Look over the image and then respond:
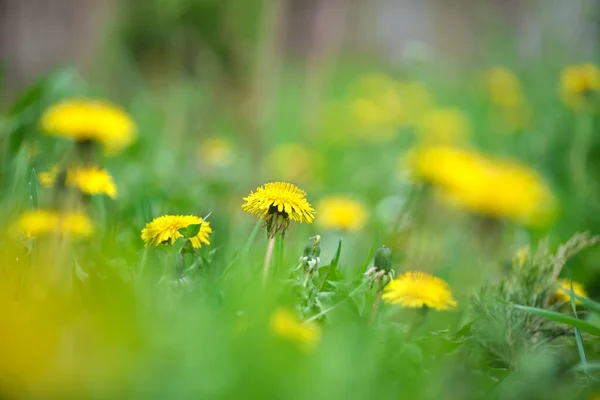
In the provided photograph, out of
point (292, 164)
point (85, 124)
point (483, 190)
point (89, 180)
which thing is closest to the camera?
point (483, 190)

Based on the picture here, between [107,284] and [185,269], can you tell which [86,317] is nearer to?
[107,284]

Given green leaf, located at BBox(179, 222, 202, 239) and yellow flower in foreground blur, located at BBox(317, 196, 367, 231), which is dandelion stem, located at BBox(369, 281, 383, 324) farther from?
yellow flower in foreground blur, located at BBox(317, 196, 367, 231)

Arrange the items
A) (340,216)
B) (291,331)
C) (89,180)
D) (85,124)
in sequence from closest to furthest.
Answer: (291,331)
(89,180)
(85,124)
(340,216)

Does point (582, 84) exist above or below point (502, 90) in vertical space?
below

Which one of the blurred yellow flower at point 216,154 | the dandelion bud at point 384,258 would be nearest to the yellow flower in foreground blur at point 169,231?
the dandelion bud at point 384,258

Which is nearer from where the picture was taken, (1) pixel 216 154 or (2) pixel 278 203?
(2) pixel 278 203

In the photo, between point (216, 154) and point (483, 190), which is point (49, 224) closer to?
point (483, 190)

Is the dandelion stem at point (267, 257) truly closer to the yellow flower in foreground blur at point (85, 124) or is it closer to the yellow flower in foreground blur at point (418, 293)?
the yellow flower in foreground blur at point (418, 293)

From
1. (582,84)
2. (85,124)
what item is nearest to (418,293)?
(85,124)

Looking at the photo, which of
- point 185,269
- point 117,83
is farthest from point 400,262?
point 117,83
